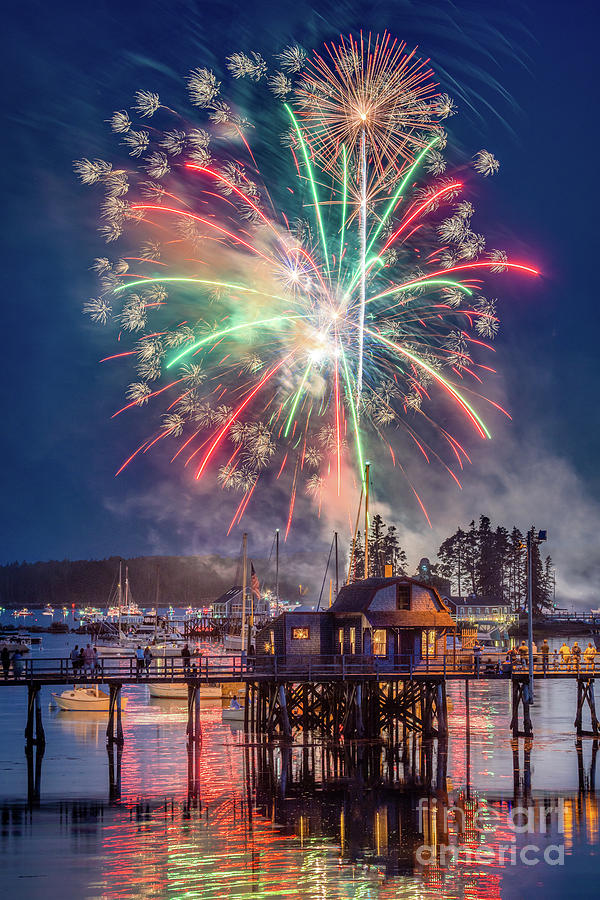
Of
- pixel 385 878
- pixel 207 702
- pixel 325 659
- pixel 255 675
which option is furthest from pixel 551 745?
pixel 207 702

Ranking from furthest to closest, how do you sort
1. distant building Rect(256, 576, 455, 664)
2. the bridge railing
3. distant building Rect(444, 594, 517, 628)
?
1. distant building Rect(444, 594, 517, 628)
2. distant building Rect(256, 576, 455, 664)
3. the bridge railing

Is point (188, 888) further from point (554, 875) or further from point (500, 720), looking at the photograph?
point (500, 720)

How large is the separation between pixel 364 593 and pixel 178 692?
134 feet

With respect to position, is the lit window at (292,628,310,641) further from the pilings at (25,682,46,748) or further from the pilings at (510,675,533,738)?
the pilings at (25,682,46,748)

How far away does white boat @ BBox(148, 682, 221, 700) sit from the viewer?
90438 millimetres

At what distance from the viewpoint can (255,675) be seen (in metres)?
53.0

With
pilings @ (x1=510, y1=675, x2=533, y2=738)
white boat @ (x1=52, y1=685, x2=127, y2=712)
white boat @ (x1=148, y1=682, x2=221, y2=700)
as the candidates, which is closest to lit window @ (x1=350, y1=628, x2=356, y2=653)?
pilings @ (x1=510, y1=675, x2=533, y2=738)

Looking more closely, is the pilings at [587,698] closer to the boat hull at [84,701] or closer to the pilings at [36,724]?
the pilings at [36,724]

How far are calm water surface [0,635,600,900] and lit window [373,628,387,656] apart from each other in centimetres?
493

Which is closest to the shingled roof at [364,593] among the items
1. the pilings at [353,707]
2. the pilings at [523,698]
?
the pilings at [353,707]

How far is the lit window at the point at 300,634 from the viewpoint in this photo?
56.5 meters

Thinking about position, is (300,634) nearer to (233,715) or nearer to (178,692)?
(233,715)

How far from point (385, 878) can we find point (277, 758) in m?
23.1

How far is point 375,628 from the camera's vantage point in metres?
56.4
